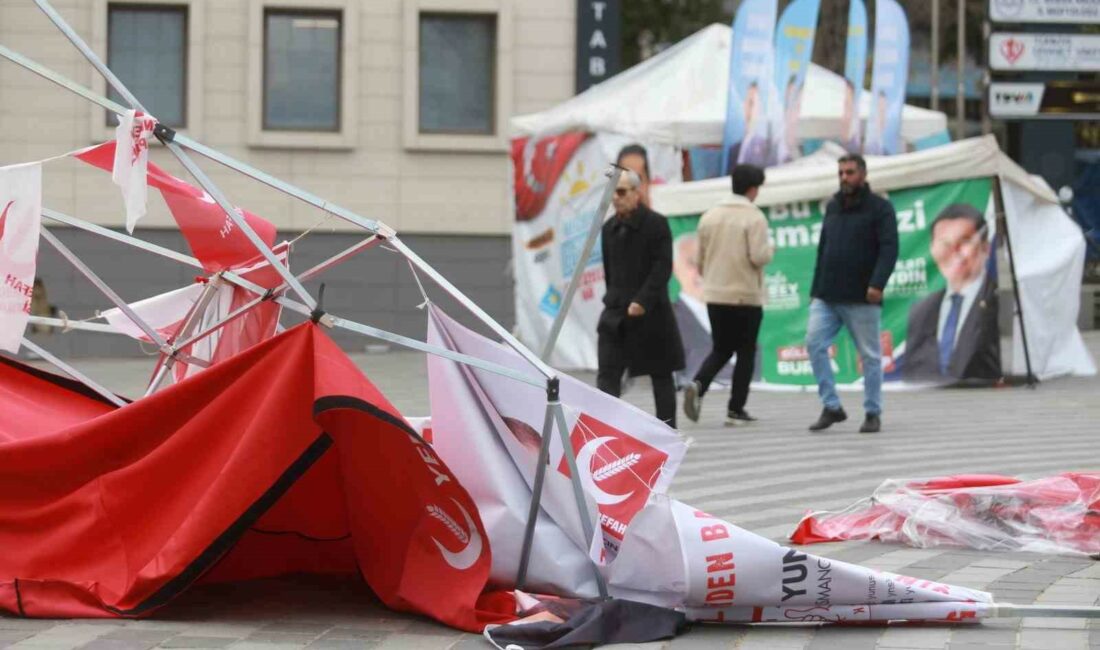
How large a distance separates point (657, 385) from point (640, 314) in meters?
0.48

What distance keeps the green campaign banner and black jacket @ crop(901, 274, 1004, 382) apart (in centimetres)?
9

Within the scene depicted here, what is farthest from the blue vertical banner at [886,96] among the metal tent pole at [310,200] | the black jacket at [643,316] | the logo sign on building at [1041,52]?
the metal tent pole at [310,200]

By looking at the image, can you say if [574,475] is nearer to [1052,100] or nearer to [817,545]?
[817,545]

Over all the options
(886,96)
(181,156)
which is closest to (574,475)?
(181,156)

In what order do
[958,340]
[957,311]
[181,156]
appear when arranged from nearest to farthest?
[181,156] → [957,311] → [958,340]

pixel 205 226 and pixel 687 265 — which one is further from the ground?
pixel 205 226

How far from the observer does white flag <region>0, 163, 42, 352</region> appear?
5.94 metres

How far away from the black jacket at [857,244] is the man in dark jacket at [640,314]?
5.32 feet

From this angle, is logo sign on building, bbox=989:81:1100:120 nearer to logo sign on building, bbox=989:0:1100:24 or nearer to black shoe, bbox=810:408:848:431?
logo sign on building, bbox=989:0:1100:24

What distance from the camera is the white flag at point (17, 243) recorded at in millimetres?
5941

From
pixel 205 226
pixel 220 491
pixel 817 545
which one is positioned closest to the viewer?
pixel 220 491

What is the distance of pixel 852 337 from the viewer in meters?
12.2

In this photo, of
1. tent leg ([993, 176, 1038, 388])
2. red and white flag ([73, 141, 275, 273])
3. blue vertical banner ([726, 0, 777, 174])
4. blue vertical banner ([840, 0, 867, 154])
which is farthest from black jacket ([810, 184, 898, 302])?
red and white flag ([73, 141, 275, 273])

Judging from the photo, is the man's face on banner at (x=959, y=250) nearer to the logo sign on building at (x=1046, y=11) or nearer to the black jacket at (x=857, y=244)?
the black jacket at (x=857, y=244)
